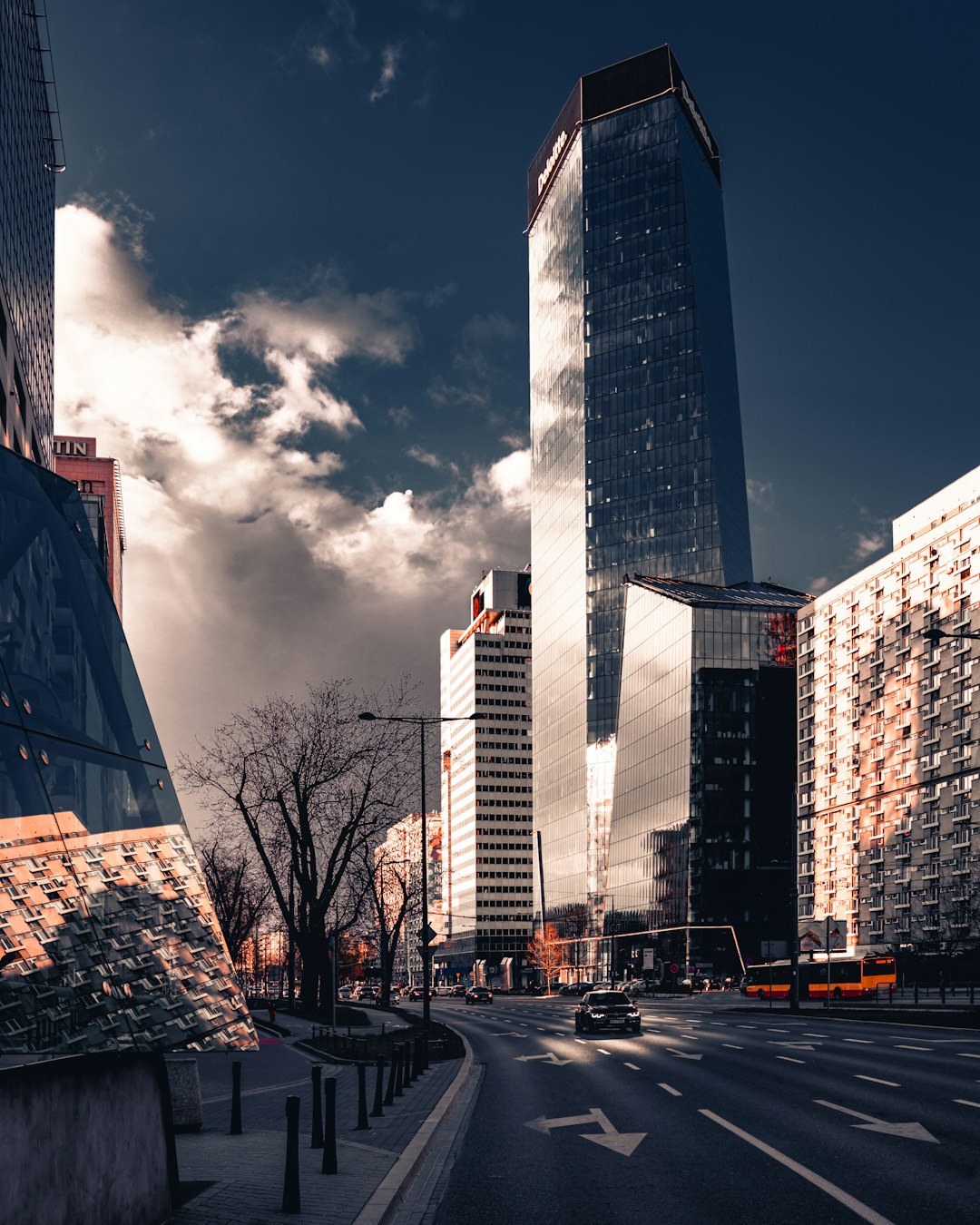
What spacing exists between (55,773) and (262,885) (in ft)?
310

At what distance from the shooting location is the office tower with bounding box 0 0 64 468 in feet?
189

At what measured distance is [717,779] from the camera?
456ft

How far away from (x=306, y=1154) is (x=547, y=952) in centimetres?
16868

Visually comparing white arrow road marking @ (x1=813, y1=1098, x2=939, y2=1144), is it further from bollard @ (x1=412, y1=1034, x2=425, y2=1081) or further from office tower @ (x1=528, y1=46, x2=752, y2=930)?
office tower @ (x1=528, y1=46, x2=752, y2=930)

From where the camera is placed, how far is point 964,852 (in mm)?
98375

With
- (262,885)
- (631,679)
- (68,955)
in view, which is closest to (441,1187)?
(68,955)

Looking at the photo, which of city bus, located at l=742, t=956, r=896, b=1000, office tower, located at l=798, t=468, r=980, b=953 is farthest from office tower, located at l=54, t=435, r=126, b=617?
city bus, located at l=742, t=956, r=896, b=1000

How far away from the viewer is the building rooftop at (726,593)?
471ft

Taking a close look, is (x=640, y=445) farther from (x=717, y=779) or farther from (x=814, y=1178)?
(x=814, y=1178)

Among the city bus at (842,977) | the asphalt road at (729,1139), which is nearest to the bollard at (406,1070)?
the asphalt road at (729,1139)

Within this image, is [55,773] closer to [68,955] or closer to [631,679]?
[68,955]

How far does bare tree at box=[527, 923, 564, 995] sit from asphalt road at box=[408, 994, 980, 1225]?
14974 centimetres

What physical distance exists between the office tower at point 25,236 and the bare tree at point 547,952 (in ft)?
379

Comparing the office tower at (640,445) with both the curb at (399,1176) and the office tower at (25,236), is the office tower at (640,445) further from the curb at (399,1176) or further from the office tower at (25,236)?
the curb at (399,1176)
